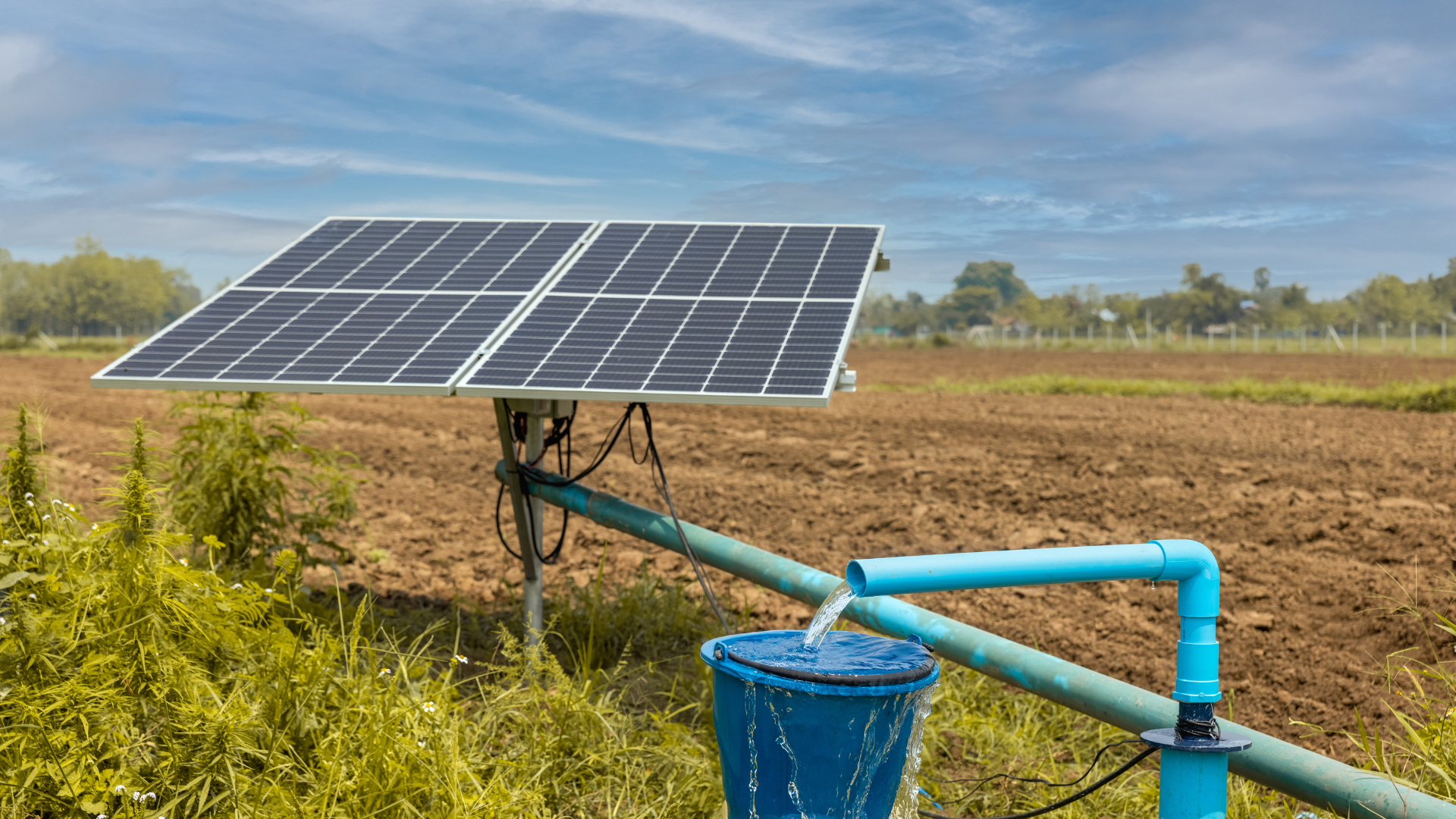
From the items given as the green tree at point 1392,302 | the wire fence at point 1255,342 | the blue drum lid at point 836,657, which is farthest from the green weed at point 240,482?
the green tree at point 1392,302

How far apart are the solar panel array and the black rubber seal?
6.02 ft

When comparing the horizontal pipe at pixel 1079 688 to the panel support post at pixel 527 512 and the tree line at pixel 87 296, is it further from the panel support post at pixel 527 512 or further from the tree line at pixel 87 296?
the tree line at pixel 87 296

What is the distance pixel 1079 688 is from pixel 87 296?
147 metres

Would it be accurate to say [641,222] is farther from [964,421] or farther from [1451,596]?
[964,421]

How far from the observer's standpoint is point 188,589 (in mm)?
3760

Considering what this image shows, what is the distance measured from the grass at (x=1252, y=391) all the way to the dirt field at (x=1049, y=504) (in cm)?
121

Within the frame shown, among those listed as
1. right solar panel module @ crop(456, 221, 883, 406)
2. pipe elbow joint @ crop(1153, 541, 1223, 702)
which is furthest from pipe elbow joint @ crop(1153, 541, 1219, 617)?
right solar panel module @ crop(456, 221, 883, 406)

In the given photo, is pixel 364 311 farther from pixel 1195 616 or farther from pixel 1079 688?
pixel 1195 616

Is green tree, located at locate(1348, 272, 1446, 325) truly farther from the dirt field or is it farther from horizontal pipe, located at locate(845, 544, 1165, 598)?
horizontal pipe, located at locate(845, 544, 1165, 598)

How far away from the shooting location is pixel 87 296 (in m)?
122

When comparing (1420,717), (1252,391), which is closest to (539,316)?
(1420,717)

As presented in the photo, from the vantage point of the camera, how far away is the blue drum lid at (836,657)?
2363 millimetres

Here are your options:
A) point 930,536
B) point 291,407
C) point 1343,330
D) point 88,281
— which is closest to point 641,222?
point 291,407

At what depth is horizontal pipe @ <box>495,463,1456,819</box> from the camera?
2562 millimetres
